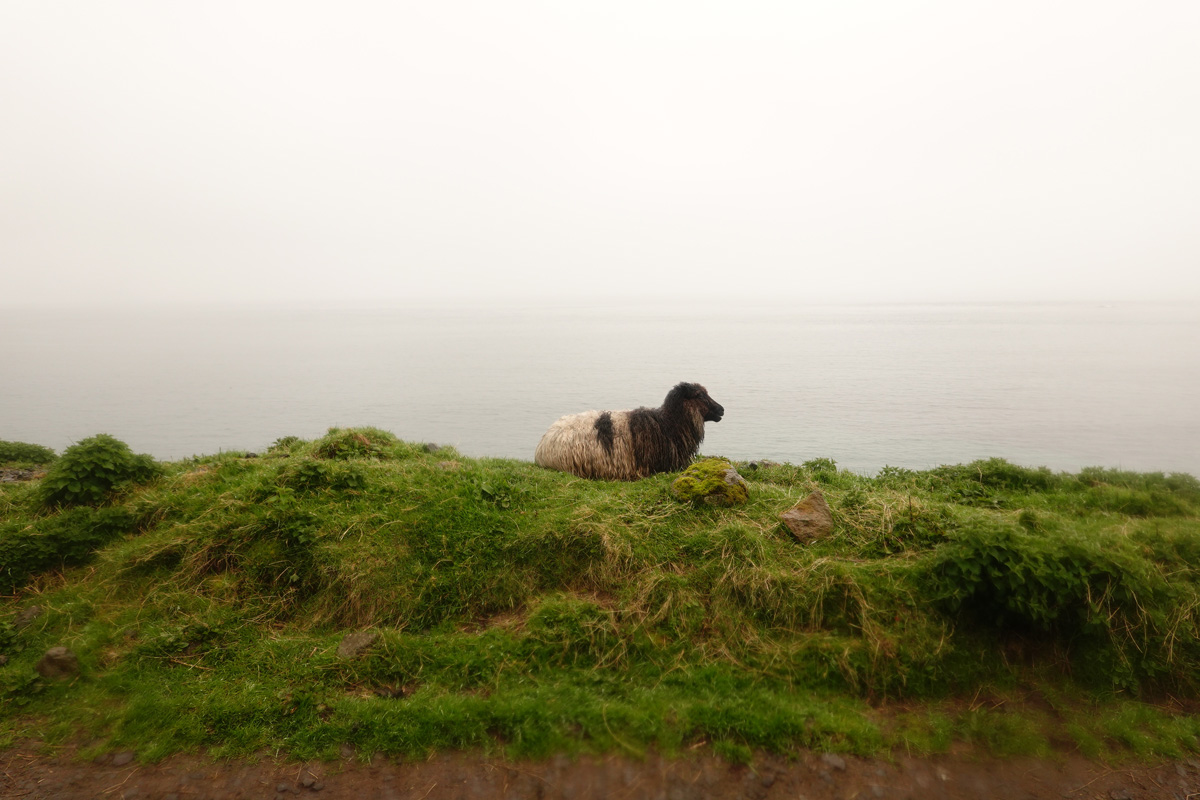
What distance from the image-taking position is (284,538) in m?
6.94

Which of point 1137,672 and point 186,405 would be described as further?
point 186,405

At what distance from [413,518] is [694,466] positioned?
12.7 ft

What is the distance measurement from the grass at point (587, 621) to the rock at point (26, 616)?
0.15 meters

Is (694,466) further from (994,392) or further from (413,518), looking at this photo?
(994,392)

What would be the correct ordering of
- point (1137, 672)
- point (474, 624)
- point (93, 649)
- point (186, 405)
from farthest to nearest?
1. point (186, 405)
2. point (474, 624)
3. point (93, 649)
4. point (1137, 672)

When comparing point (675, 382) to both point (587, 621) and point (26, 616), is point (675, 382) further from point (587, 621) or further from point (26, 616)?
point (26, 616)

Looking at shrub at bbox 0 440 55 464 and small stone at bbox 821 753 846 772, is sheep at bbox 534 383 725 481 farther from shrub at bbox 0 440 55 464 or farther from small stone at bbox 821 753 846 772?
shrub at bbox 0 440 55 464

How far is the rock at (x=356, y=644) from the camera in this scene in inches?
222

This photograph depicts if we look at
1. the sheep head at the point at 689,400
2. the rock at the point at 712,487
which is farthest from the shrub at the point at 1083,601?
the sheep head at the point at 689,400

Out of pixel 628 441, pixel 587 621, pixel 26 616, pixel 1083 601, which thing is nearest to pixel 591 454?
pixel 628 441

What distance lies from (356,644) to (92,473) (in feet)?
16.8

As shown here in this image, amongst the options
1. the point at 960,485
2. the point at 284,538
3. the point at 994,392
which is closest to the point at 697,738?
the point at 284,538

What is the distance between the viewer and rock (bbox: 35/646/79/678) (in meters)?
5.43

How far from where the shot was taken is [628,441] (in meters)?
11.1
